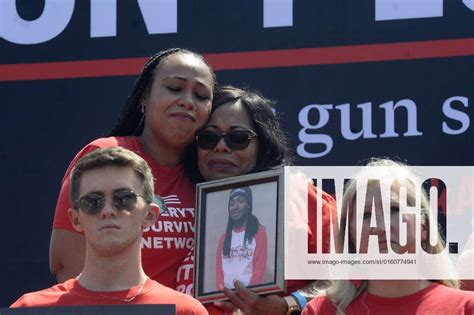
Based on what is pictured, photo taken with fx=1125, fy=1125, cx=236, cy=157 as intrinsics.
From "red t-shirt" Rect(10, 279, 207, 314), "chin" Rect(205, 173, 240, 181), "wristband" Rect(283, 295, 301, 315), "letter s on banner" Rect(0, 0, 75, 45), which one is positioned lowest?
"wristband" Rect(283, 295, 301, 315)

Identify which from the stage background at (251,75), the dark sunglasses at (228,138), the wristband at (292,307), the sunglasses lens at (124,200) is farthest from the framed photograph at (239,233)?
the stage background at (251,75)

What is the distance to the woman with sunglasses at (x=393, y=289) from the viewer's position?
3070 mm

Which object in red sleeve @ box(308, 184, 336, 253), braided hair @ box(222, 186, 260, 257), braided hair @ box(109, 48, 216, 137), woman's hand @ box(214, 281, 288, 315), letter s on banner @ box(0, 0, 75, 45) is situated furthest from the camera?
letter s on banner @ box(0, 0, 75, 45)

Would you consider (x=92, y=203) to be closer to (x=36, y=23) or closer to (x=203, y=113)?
(x=203, y=113)

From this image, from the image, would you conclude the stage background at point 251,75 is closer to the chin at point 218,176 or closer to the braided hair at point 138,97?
the braided hair at point 138,97

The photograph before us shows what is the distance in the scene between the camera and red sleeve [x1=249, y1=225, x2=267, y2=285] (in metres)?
3.36

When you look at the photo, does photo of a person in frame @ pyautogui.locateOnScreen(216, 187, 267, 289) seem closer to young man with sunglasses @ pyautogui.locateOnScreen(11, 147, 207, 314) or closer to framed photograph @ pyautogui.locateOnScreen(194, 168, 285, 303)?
framed photograph @ pyautogui.locateOnScreen(194, 168, 285, 303)

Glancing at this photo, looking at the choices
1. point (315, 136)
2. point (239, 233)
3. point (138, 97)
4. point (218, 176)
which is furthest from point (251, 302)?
point (315, 136)

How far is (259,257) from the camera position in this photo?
11.1 feet

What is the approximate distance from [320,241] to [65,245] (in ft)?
2.63

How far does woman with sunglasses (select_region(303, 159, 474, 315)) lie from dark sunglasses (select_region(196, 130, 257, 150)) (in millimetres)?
476

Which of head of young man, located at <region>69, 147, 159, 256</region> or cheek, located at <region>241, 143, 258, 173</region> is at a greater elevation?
cheek, located at <region>241, 143, 258, 173</region>

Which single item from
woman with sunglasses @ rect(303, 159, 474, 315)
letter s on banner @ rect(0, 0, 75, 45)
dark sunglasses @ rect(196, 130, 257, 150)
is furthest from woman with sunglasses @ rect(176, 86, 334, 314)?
letter s on banner @ rect(0, 0, 75, 45)

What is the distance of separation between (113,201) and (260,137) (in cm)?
93
